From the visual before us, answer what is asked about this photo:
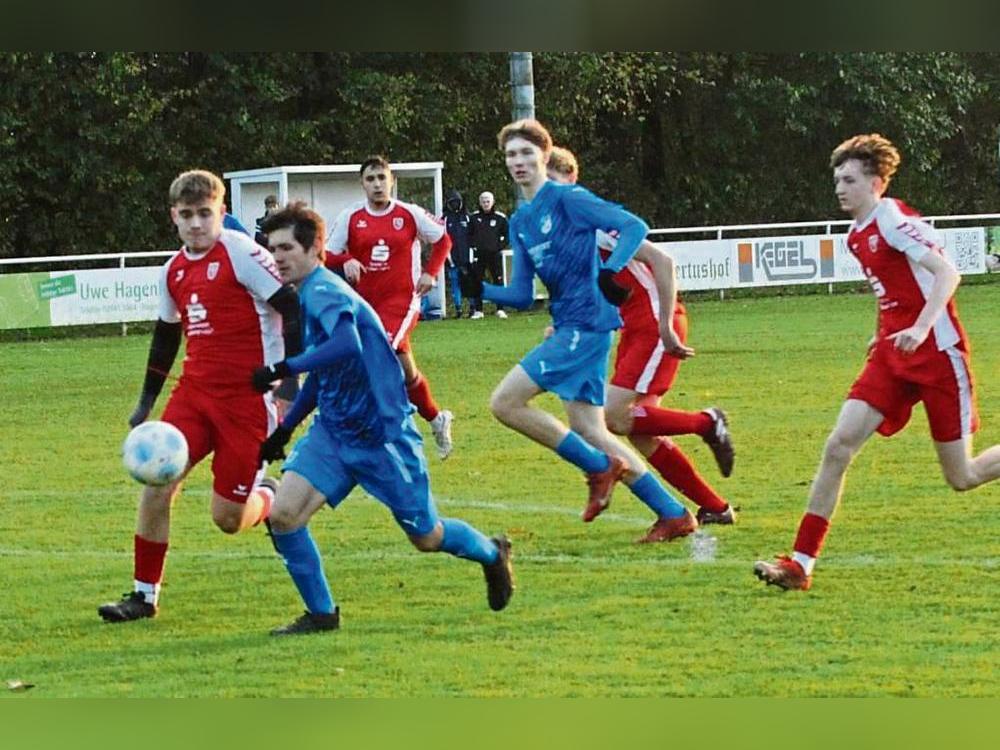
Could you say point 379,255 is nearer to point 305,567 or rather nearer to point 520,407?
point 520,407

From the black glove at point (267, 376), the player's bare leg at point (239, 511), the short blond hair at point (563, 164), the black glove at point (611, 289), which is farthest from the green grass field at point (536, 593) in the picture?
the short blond hair at point (563, 164)

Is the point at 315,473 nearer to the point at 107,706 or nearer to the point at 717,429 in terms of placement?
the point at 107,706

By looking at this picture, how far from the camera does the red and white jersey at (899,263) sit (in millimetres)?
6953

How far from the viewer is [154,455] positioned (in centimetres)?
651

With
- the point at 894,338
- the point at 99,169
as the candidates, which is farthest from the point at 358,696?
the point at 99,169

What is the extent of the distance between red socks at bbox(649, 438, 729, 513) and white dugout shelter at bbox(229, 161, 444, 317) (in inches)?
735

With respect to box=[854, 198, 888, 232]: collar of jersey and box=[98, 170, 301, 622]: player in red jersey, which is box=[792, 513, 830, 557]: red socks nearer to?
box=[854, 198, 888, 232]: collar of jersey

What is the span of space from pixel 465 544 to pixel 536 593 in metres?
0.72

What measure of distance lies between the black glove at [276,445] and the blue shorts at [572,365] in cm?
216

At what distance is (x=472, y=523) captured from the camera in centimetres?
935

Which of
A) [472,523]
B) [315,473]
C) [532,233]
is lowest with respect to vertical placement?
[472,523]

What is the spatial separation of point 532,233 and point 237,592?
7.02 feet

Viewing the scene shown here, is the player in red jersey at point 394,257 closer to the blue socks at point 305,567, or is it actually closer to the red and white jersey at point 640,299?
the red and white jersey at point 640,299

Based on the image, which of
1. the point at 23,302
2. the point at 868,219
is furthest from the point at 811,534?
the point at 23,302
